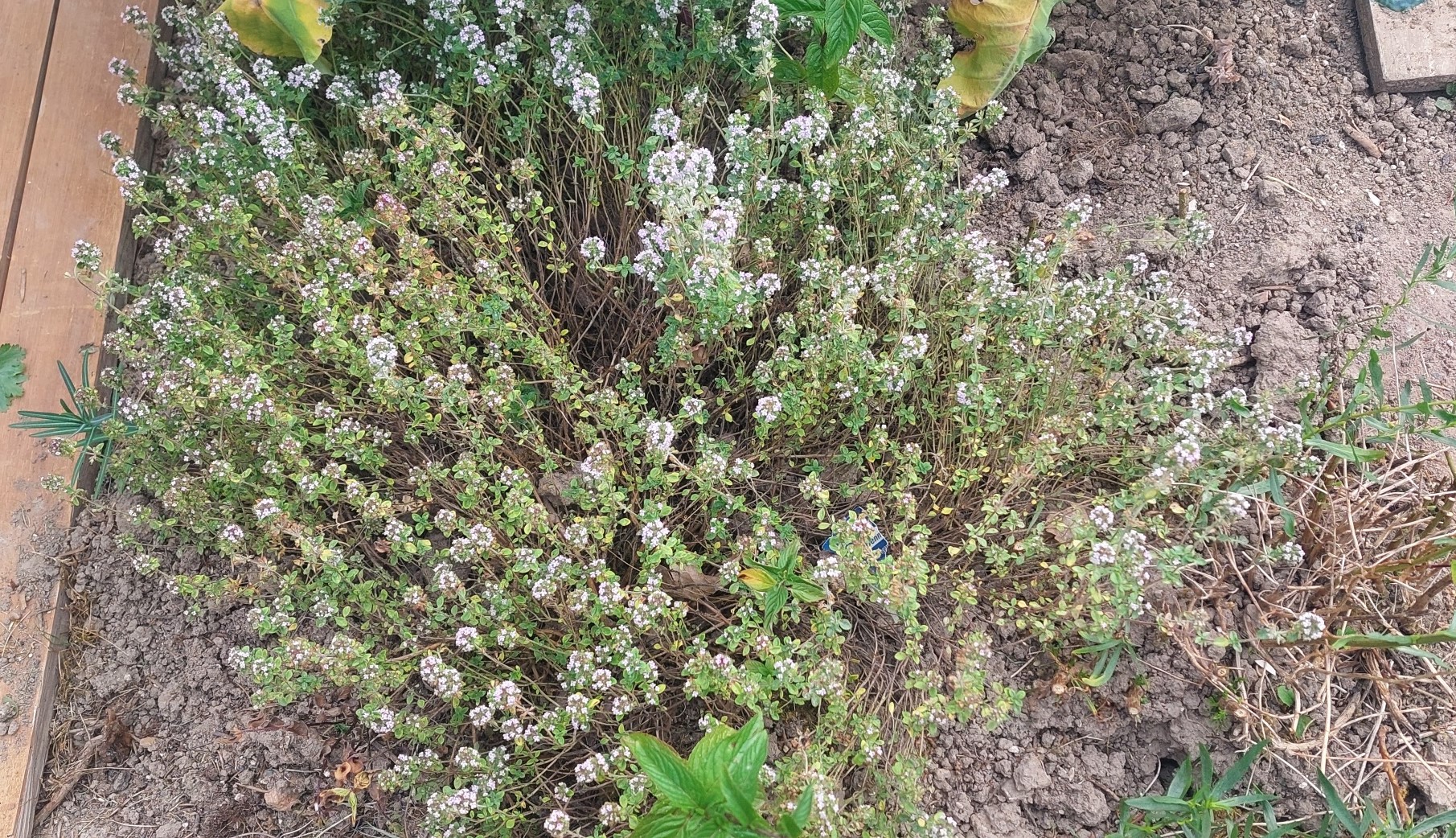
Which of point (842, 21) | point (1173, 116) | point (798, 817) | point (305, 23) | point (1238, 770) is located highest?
point (305, 23)

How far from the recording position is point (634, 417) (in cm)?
221

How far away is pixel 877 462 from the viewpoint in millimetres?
2422

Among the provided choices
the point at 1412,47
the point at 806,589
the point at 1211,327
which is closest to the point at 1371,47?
the point at 1412,47

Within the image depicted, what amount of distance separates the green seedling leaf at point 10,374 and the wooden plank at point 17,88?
0.23 metres

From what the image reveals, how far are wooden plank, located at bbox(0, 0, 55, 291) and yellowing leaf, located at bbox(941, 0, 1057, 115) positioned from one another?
9.24 ft

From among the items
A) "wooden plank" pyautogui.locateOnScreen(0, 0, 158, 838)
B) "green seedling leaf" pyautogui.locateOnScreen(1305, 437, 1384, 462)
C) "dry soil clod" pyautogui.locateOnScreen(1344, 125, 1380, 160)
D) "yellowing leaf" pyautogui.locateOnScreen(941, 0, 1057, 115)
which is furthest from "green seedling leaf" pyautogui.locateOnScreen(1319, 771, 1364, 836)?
"wooden plank" pyautogui.locateOnScreen(0, 0, 158, 838)

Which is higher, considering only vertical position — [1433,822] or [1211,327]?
[1211,327]

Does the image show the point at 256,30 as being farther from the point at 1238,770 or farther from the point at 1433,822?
the point at 1433,822

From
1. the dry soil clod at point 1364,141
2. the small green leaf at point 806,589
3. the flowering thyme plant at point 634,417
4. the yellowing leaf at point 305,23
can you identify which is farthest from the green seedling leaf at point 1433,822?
the yellowing leaf at point 305,23

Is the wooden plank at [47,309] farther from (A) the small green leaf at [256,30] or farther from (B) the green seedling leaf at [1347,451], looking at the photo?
(B) the green seedling leaf at [1347,451]

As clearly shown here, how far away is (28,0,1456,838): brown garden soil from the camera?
2.11 meters

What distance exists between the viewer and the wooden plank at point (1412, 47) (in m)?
2.58

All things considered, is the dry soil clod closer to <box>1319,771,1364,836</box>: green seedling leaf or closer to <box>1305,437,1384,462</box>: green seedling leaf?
<box>1305,437,1384,462</box>: green seedling leaf

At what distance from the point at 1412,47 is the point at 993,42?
4.02 ft
